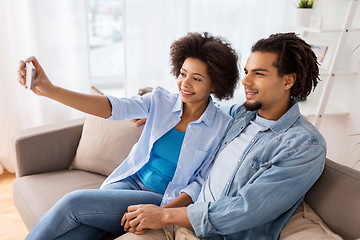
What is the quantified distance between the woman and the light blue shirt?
0.08m

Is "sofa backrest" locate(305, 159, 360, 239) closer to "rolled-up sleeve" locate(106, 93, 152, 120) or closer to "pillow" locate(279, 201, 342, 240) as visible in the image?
"pillow" locate(279, 201, 342, 240)

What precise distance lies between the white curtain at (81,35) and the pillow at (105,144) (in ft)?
2.34

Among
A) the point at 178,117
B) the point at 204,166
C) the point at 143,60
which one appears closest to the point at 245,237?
the point at 204,166

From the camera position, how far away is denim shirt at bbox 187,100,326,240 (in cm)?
119

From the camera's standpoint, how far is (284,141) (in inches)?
49.7

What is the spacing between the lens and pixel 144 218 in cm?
130

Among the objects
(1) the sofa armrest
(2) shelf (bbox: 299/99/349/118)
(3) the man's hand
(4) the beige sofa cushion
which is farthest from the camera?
(2) shelf (bbox: 299/99/349/118)

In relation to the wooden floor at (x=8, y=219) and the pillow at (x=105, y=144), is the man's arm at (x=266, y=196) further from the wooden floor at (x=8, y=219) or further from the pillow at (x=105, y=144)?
the wooden floor at (x=8, y=219)

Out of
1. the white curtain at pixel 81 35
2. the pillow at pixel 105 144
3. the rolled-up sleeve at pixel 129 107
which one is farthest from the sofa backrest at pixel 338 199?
the white curtain at pixel 81 35

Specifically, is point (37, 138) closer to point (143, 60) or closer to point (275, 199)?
point (143, 60)

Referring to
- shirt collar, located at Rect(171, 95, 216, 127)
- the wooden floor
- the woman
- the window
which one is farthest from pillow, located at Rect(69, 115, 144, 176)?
the window

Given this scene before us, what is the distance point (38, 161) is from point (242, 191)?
1.17 meters

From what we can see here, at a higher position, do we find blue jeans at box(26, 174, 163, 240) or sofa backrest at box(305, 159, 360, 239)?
sofa backrest at box(305, 159, 360, 239)

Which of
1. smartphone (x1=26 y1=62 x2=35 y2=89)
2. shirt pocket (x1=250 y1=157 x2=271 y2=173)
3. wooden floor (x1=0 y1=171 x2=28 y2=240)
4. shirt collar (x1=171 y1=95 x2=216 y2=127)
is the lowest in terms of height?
wooden floor (x1=0 y1=171 x2=28 y2=240)
